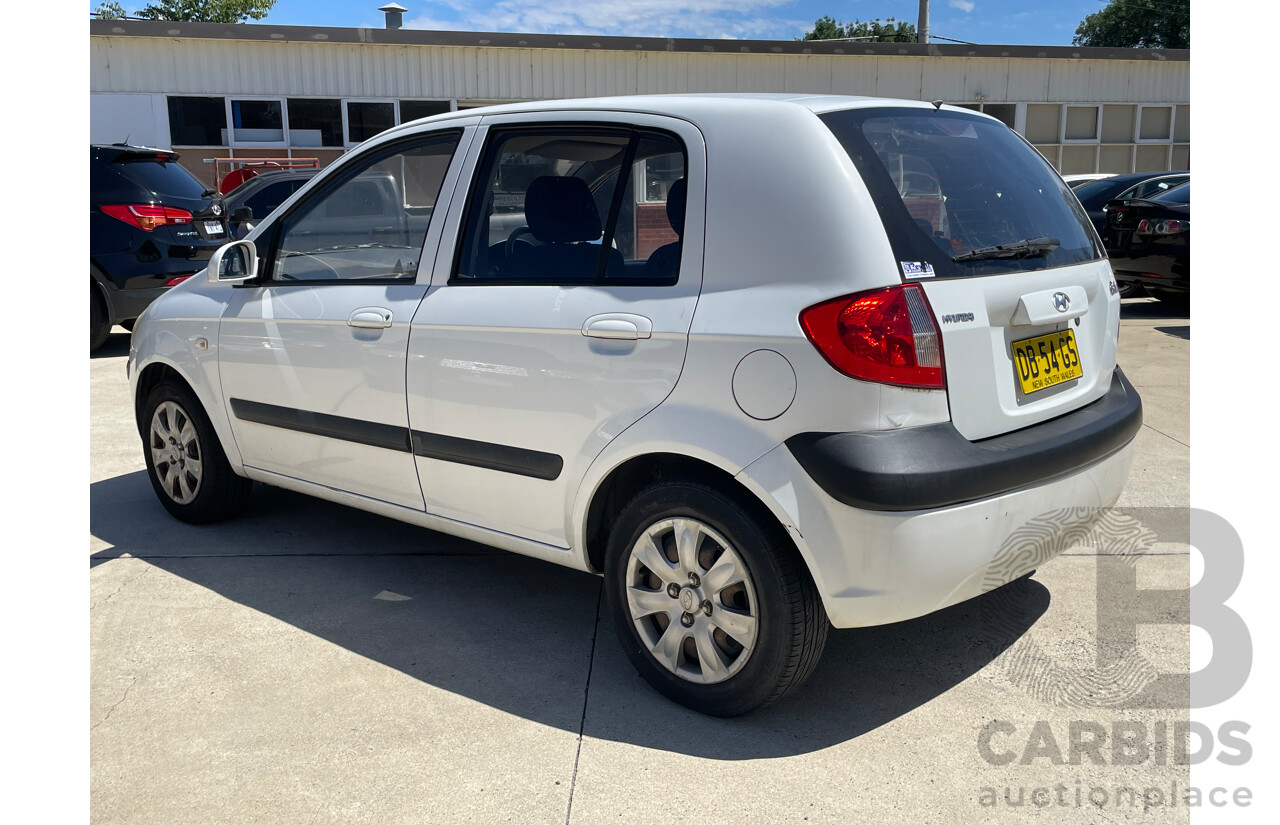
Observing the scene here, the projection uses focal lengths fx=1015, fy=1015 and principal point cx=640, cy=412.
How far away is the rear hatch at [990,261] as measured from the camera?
8.68 ft

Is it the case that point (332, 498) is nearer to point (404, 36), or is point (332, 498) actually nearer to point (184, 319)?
point (184, 319)

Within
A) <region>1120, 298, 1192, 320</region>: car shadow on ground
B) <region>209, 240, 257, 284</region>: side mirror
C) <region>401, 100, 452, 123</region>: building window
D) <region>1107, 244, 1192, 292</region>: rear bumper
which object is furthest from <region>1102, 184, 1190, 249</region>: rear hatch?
<region>401, 100, 452, 123</region>: building window

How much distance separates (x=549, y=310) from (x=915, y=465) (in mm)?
1211

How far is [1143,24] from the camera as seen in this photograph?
2547 inches

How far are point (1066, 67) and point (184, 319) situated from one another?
79.9 feet

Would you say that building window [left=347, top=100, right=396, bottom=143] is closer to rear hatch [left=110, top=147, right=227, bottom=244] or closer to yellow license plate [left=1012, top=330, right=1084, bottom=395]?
rear hatch [left=110, top=147, right=227, bottom=244]

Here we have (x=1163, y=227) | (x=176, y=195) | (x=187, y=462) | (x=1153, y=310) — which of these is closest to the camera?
(x=187, y=462)

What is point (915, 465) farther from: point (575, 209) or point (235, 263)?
point (235, 263)

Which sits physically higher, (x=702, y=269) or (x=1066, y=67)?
(x=1066, y=67)

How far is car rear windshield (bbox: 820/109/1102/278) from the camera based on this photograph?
2.68m

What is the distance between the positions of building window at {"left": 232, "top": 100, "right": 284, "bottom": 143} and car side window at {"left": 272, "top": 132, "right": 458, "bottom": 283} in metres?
18.4

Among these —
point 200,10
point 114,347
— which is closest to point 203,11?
point 200,10

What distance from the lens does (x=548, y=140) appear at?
3.39 m

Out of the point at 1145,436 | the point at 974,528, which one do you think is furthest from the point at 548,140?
the point at 1145,436
